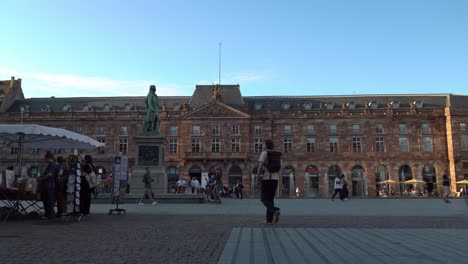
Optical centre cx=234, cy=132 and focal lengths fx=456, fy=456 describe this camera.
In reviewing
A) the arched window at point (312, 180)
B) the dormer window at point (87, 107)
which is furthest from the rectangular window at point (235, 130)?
the dormer window at point (87, 107)

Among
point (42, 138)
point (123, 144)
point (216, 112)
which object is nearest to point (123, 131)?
point (123, 144)

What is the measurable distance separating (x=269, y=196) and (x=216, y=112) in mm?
54276

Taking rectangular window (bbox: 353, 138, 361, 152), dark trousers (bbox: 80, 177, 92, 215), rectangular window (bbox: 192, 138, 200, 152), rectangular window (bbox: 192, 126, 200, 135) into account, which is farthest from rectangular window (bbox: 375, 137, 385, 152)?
dark trousers (bbox: 80, 177, 92, 215)

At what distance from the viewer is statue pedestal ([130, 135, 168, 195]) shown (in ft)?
80.6

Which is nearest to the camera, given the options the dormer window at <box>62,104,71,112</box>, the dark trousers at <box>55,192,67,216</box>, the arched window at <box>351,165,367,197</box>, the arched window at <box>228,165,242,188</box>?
the dark trousers at <box>55,192,67,216</box>

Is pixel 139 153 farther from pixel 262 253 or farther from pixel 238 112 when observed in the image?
pixel 238 112

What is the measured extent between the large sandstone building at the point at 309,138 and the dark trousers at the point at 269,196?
49936mm

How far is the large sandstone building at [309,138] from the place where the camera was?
6284cm

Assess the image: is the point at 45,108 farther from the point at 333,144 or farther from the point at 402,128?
the point at 402,128

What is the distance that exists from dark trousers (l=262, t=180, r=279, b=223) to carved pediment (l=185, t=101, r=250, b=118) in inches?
2121

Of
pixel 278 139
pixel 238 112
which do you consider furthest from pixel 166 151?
pixel 278 139

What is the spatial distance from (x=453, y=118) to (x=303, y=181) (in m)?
22.3

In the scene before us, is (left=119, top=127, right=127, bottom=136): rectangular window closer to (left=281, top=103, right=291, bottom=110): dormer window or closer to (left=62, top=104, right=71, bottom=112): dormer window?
(left=62, top=104, right=71, bottom=112): dormer window

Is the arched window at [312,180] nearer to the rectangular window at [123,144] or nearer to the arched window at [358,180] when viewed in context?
the arched window at [358,180]
